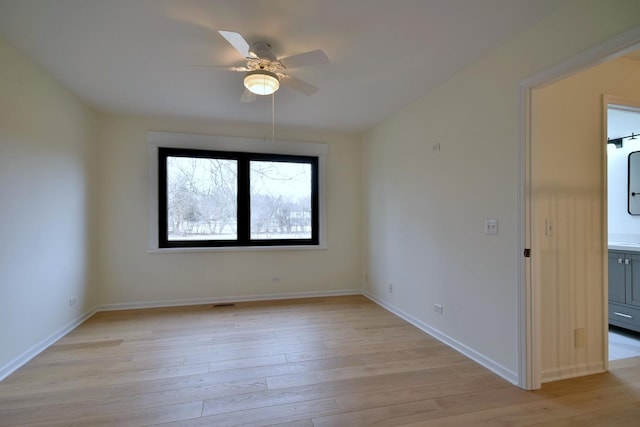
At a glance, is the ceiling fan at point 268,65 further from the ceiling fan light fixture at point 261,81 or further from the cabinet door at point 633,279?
the cabinet door at point 633,279

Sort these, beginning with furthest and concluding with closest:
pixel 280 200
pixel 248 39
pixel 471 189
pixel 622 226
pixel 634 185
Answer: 1. pixel 280 200
2. pixel 622 226
3. pixel 634 185
4. pixel 471 189
5. pixel 248 39

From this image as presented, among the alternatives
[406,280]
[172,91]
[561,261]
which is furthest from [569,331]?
[172,91]

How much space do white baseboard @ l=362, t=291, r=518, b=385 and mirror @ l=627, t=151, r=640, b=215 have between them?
320 cm

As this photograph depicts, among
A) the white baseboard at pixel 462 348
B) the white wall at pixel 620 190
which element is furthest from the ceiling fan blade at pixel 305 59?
the white wall at pixel 620 190

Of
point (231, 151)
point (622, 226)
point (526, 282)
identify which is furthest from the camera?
point (231, 151)

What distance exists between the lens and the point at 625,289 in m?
3.04

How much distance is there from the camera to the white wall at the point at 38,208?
228 centimetres

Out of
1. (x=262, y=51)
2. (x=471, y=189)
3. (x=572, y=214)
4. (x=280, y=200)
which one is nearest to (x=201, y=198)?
(x=280, y=200)


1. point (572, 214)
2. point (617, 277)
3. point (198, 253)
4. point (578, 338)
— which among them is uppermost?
point (572, 214)

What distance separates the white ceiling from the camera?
6.12ft

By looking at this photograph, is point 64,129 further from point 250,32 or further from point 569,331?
point 569,331

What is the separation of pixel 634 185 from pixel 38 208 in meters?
6.71

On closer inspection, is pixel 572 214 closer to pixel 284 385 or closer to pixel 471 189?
pixel 471 189

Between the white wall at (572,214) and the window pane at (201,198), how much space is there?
361cm
